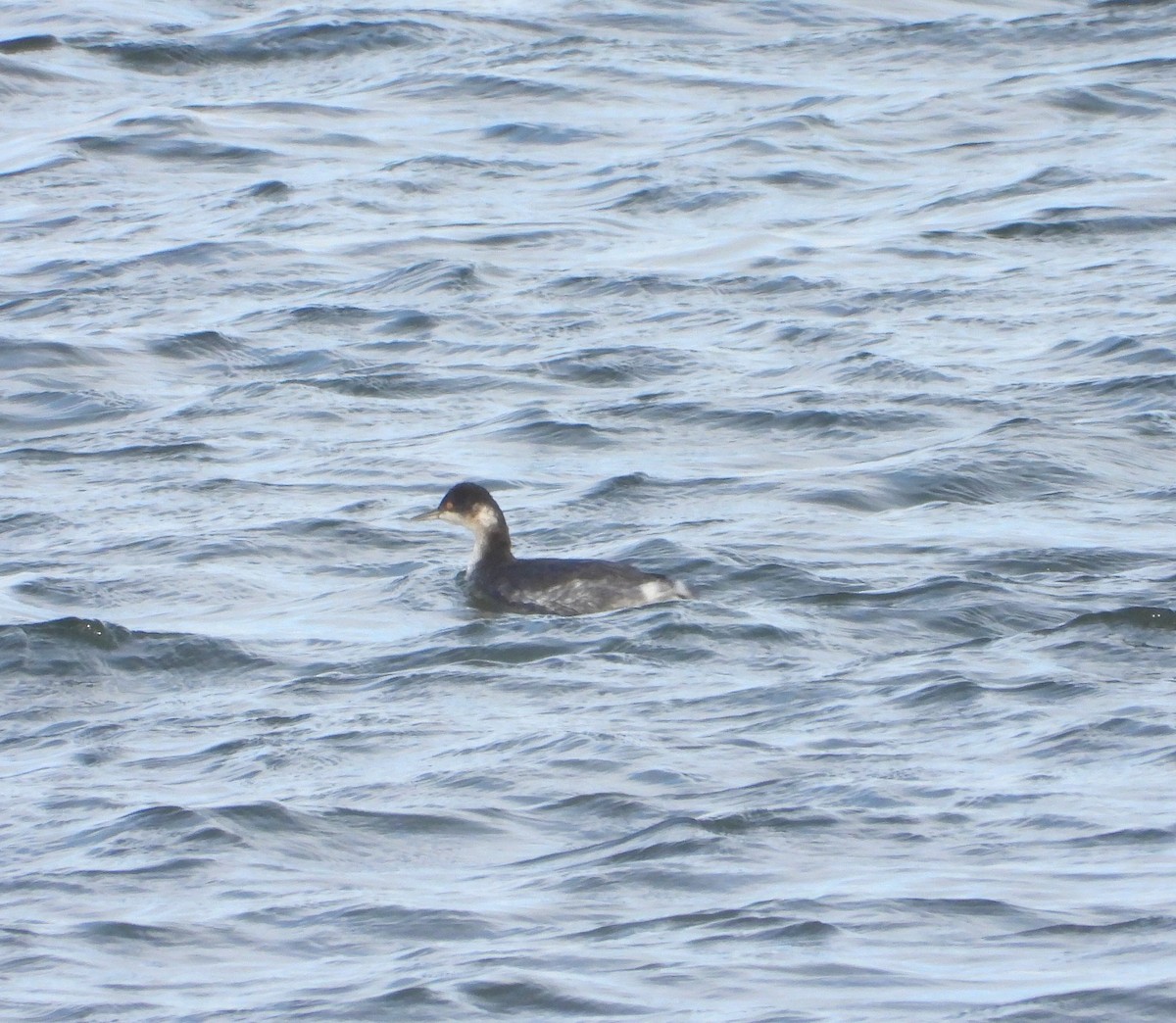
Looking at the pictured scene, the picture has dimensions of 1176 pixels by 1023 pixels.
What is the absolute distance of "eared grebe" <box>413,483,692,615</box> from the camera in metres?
10.9

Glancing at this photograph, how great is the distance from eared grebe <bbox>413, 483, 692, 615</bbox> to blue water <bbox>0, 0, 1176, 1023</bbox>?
0.53ft

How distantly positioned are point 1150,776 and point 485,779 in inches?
85.1

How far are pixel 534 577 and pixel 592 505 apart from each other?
1.83 meters

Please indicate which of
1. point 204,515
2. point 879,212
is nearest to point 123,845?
point 204,515

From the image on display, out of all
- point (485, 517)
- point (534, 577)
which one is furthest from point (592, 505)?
point (534, 577)

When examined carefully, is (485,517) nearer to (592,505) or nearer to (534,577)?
(534,577)

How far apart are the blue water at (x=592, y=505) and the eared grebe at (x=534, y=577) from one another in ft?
0.53

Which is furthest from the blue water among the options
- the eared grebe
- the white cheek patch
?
the white cheek patch

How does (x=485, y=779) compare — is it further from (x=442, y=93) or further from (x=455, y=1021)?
(x=442, y=93)

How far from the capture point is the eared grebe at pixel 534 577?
35.6ft

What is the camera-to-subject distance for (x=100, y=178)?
21047 millimetres

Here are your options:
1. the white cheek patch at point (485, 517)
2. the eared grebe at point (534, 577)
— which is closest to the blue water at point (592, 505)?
the eared grebe at point (534, 577)

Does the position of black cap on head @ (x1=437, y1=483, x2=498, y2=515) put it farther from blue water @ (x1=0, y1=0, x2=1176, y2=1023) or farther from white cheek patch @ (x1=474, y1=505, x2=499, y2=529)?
blue water @ (x1=0, y1=0, x2=1176, y2=1023)

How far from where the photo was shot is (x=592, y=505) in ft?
42.9
